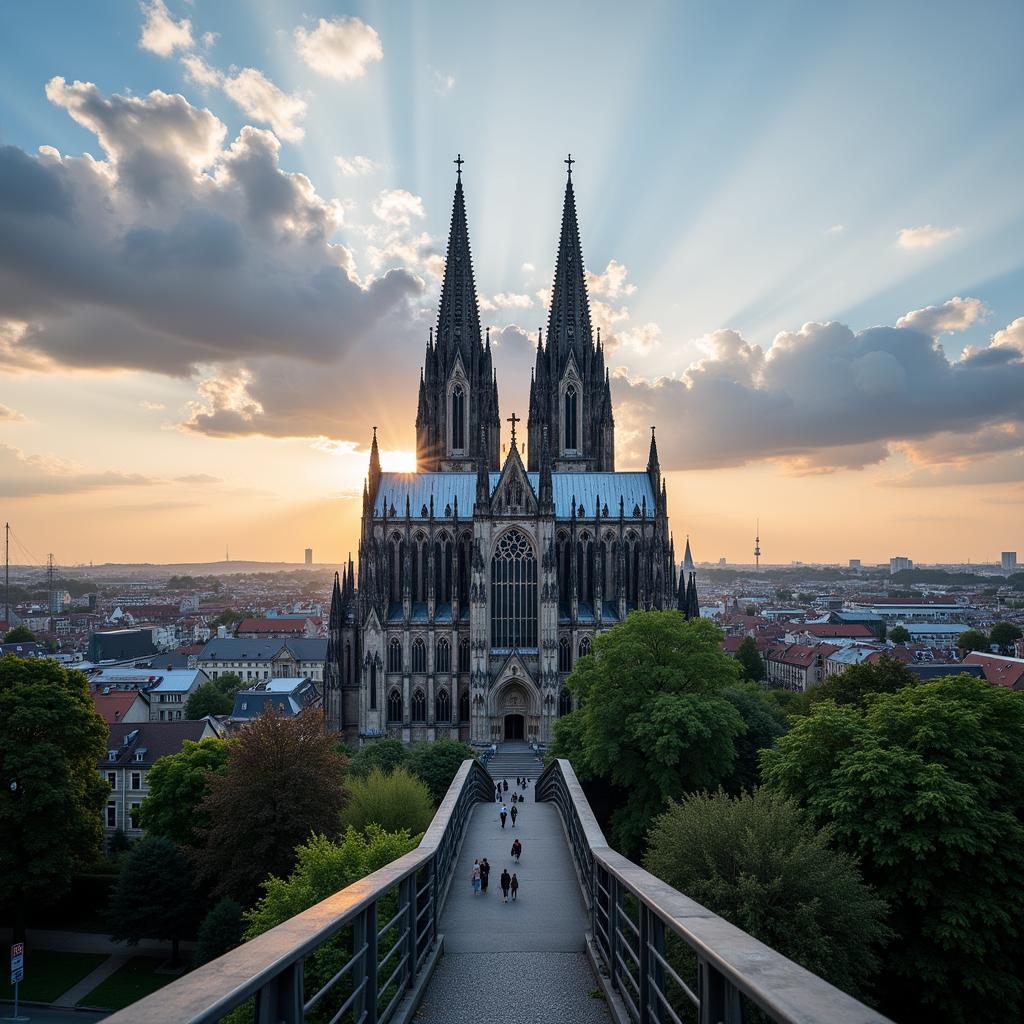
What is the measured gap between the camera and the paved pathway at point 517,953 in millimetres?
7992

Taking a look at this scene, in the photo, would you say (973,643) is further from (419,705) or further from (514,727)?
(419,705)

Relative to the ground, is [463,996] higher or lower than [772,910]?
higher

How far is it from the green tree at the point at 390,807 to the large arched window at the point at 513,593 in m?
32.1

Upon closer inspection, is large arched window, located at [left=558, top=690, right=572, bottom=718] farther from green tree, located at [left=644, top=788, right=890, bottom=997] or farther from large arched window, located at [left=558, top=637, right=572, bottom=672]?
green tree, located at [left=644, top=788, right=890, bottom=997]

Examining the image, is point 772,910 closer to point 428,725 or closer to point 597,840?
point 597,840

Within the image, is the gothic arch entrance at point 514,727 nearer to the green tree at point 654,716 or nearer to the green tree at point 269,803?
the green tree at point 654,716

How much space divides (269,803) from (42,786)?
11.6m

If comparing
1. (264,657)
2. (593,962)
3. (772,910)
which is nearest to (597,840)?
(593,962)

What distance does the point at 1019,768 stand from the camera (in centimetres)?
2320

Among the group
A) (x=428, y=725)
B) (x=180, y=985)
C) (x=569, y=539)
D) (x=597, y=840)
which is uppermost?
(x=569, y=539)

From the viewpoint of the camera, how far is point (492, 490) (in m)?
64.4

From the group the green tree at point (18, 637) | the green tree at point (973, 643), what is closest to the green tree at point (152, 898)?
the green tree at point (18, 637)

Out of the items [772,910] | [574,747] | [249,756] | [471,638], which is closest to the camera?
[772,910]

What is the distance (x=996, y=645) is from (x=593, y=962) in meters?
125
